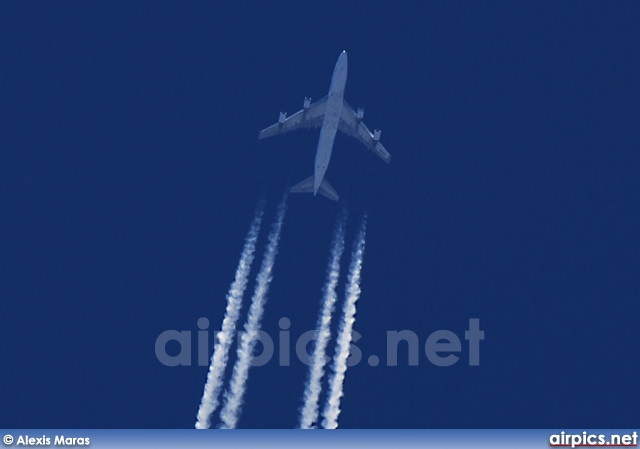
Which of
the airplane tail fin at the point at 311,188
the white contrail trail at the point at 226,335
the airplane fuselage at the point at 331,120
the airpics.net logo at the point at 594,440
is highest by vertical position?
the airplane fuselage at the point at 331,120

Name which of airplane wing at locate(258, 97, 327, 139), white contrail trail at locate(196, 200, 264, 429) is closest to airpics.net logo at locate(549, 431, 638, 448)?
white contrail trail at locate(196, 200, 264, 429)

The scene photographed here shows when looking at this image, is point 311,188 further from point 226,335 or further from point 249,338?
point 226,335

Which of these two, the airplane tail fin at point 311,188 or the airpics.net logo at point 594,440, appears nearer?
the airpics.net logo at point 594,440

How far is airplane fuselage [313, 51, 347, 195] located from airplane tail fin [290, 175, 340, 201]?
792mm

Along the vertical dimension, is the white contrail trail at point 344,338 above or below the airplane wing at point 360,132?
below

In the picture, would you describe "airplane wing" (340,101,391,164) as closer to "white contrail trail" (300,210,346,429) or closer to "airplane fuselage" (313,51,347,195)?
"airplane fuselage" (313,51,347,195)

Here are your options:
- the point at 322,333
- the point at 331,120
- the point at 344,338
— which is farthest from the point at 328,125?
the point at 344,338

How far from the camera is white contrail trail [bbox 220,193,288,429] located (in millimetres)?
102062

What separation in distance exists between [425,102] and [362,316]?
93.1 feet

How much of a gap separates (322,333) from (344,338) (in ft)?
7.31

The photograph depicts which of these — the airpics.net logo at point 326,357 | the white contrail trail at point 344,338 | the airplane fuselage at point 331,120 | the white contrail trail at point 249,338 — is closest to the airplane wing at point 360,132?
the airplane fuselage at point 331,120

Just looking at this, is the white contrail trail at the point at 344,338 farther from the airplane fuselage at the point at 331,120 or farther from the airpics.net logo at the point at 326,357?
the airplane fuselage at the point at 331,120

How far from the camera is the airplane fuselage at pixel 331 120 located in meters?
115

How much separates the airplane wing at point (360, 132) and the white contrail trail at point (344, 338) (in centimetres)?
1089
